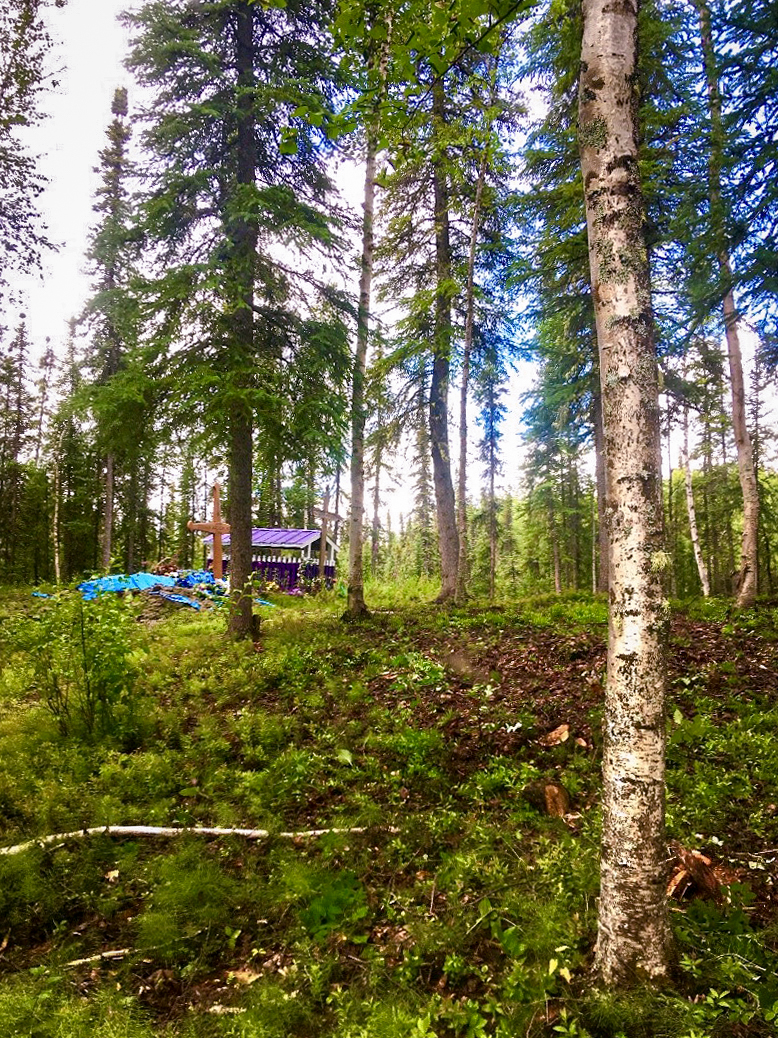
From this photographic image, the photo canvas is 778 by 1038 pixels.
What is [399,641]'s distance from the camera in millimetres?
8883

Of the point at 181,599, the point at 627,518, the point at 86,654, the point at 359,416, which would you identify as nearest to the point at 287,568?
the point at 181,599

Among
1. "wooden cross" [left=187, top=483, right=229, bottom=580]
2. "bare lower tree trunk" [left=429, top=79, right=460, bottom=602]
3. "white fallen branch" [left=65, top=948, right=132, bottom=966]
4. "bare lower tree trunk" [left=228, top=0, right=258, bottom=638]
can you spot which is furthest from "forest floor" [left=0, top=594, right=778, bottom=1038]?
"wooden cross" [left=187, top=483, right=229, bottom=580]

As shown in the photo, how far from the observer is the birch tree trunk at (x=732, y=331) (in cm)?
861

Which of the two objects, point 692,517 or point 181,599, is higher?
point 692,517

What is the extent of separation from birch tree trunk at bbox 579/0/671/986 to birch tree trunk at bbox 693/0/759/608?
7903mm

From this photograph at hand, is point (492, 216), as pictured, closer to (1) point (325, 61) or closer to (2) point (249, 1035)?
(1) point (325, 61)

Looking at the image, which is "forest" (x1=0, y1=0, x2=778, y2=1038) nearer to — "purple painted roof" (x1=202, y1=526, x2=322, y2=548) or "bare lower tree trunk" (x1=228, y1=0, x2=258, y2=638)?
"bare lower tree trunk" (x1=228, y1=0, x2=258, y2=638)

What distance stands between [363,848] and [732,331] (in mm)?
11869

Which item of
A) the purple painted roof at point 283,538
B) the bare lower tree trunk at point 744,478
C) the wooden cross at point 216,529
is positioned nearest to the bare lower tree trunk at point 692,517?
the bare lower tree trunk at point 744,478

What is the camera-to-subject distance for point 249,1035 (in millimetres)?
→ 2443

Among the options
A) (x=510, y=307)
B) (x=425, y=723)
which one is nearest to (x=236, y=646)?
(x=425, y=723)

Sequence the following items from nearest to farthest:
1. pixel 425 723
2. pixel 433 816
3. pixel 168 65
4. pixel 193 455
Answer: pixel 433 816 → pixel 425 723 → pixel 168 65 → pixel 193 455

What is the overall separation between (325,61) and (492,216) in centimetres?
668

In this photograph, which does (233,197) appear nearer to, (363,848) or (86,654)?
(86,654)
